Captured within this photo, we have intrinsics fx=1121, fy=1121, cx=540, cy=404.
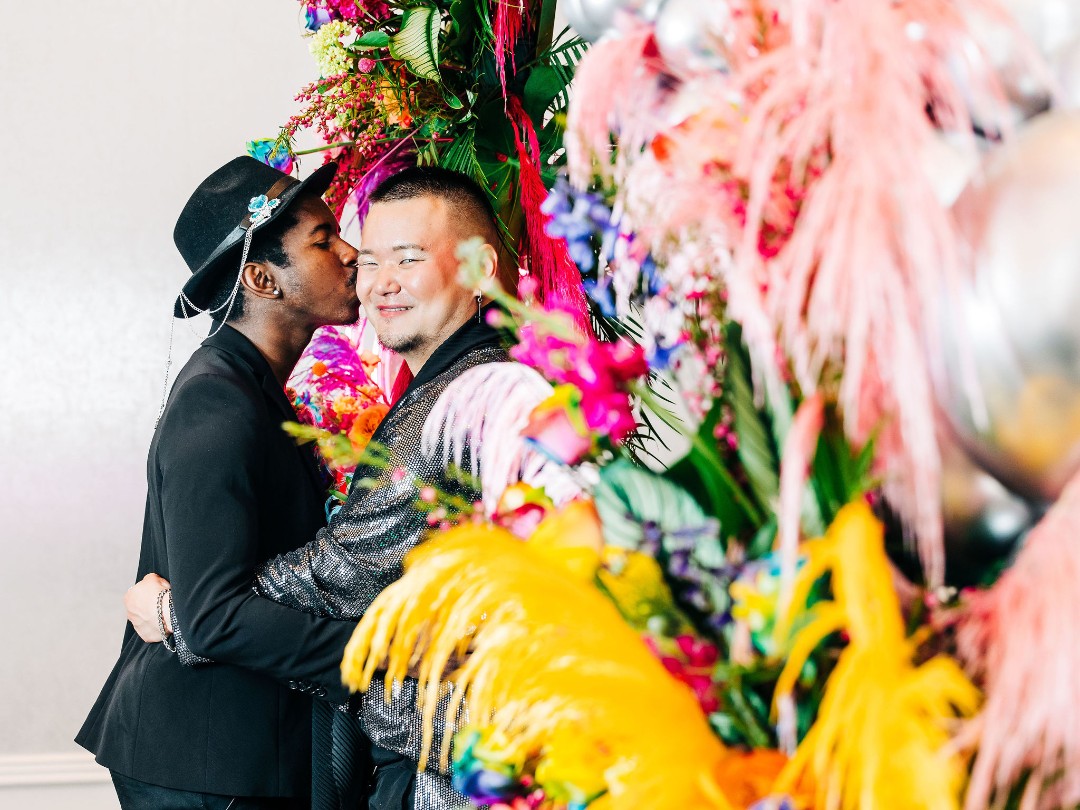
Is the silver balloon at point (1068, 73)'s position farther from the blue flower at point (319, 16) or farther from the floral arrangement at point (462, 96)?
the blue flower at point (319, 16)

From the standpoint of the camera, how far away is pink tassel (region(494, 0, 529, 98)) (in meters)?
1.48

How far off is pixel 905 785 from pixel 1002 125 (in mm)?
316

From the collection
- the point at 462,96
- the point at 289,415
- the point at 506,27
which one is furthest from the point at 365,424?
the point at 506,27

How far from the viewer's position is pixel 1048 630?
49cm

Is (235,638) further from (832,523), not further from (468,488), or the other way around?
(832,523)

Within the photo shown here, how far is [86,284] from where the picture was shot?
2814mm

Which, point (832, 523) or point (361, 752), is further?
point (361, 752)

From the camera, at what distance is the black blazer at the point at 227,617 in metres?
1.34

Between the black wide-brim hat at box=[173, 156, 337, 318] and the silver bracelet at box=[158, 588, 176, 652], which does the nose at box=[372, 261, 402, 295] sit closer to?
the black wide-brim hat at box=[173, 156, 337, 318]

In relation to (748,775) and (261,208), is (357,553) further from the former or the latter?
(748,775)

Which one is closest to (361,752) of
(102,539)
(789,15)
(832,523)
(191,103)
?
(832,523)

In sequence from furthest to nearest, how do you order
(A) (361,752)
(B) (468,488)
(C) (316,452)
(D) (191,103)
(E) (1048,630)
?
(D) (191,103) < (C) (316,452) < (A) (361,752) < (B) (468,488) < (E) (1048,630)

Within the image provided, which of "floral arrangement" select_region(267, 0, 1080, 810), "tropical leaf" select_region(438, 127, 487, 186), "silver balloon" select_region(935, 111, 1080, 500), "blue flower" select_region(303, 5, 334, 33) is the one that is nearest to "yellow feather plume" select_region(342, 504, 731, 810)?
"floral arrangement" select_region(267, 0, 1080, 810)

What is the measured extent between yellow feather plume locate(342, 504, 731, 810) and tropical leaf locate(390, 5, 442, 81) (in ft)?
3.25
